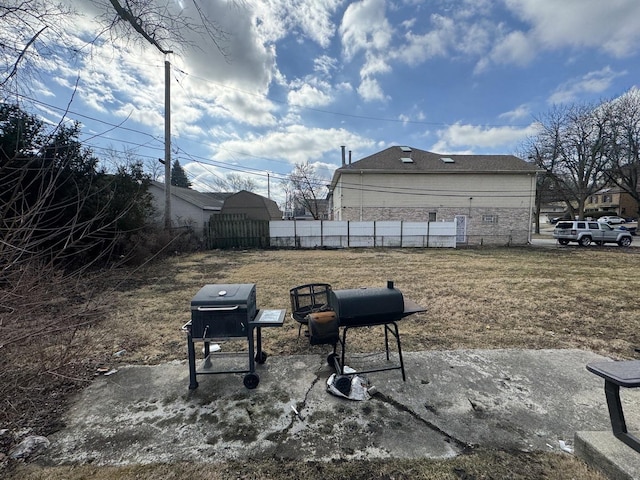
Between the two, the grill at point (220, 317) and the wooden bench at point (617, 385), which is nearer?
the wooden bench at point (617, 385)

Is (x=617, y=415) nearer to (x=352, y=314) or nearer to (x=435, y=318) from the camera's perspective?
(x=352, y=314)

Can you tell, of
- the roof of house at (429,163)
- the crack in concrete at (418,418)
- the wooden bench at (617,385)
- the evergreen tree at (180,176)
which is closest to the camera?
the wooden bench at (617,385)

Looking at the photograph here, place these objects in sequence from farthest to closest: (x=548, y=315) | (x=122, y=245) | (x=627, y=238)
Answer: (x=627, y=238)
(x=122, y=245)
(x=548, y=315)

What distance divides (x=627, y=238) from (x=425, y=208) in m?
11.1

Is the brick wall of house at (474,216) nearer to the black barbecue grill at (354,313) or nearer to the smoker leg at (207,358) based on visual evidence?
the smoker leg at (207,358)

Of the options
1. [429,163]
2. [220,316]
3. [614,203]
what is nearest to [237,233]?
[429,163]

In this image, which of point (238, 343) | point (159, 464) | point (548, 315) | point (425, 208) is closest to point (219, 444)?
point (159, 464)

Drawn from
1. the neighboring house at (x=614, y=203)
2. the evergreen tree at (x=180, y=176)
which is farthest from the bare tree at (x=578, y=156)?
the evergreen tree at (x=180, y=176)

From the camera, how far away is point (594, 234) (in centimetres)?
1692

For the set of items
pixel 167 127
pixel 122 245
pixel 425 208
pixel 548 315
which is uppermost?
pixel 167 127

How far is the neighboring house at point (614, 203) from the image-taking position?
44.4m

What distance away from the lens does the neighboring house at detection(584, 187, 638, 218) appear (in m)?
44.4

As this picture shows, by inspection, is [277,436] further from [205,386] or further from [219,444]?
[205,386]

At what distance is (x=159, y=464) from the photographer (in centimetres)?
184
